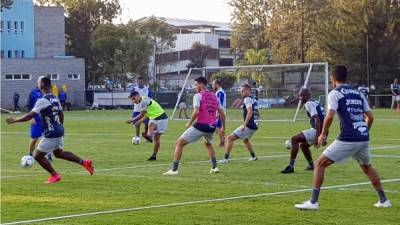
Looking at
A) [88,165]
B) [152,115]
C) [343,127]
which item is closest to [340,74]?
[343,127]

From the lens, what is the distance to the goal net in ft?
143

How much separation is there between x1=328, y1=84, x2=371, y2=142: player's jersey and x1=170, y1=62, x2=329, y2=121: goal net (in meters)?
30.2

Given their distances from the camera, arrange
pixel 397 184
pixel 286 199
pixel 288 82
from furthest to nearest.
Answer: pixel 288 82 < pixel 397 184 < pixel 286 199

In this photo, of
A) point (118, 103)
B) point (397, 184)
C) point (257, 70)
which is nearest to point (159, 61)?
point (118, 103)

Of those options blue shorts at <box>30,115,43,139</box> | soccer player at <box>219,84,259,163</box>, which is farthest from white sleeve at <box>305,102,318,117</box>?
blue shorts at <box>30,115,43,139</box>

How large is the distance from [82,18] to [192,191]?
306 feet

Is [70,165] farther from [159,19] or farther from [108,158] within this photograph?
[159,19]

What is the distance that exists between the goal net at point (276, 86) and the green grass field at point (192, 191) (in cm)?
1971

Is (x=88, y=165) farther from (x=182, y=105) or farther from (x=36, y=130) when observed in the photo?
(x=182, y=105)

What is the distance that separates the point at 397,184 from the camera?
15.0 metres

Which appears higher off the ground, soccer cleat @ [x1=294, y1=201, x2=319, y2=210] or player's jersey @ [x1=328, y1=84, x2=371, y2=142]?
player's jersey @ [x1=328, y1=84, x2=371, y2=142]

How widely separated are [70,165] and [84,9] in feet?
284

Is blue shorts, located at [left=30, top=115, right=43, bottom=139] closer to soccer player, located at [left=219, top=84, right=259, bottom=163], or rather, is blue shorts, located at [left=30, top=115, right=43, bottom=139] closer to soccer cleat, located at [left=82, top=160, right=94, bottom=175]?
soccer cleat, located at [left=82, top=160, right=94, bottom=175]

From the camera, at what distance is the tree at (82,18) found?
340ft
